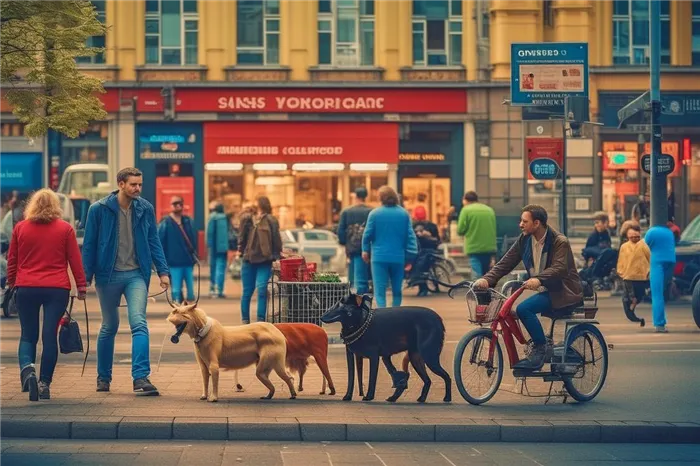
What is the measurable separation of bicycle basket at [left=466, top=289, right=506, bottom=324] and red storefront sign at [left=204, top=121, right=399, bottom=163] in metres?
26.4

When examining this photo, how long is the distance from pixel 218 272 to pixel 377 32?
596 inches

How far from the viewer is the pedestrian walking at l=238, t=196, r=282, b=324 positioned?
17.7m

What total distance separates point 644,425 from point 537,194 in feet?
91.5

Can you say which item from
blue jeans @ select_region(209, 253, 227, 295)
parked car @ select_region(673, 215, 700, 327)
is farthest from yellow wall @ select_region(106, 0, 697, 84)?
parked car @ select_region(673, 215, 700, 327)

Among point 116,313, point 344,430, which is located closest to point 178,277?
point 116,313

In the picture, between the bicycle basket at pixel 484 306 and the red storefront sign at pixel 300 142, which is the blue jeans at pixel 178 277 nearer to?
the bicycle basket at pixel 484 306

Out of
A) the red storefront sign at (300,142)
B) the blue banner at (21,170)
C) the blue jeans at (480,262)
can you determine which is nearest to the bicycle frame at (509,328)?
the blue jeans at (480,262)

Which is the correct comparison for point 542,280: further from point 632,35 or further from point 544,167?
point 632,35

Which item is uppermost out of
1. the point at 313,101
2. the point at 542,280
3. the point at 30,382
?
the point at 313,101

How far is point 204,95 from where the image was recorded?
Answer: 37.8 m

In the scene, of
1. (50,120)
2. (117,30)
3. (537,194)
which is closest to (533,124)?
(537,194)

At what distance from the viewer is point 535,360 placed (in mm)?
11500

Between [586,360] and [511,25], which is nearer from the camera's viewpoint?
[586,360]

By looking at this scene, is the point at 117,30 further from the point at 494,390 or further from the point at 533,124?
the point at 494,390
